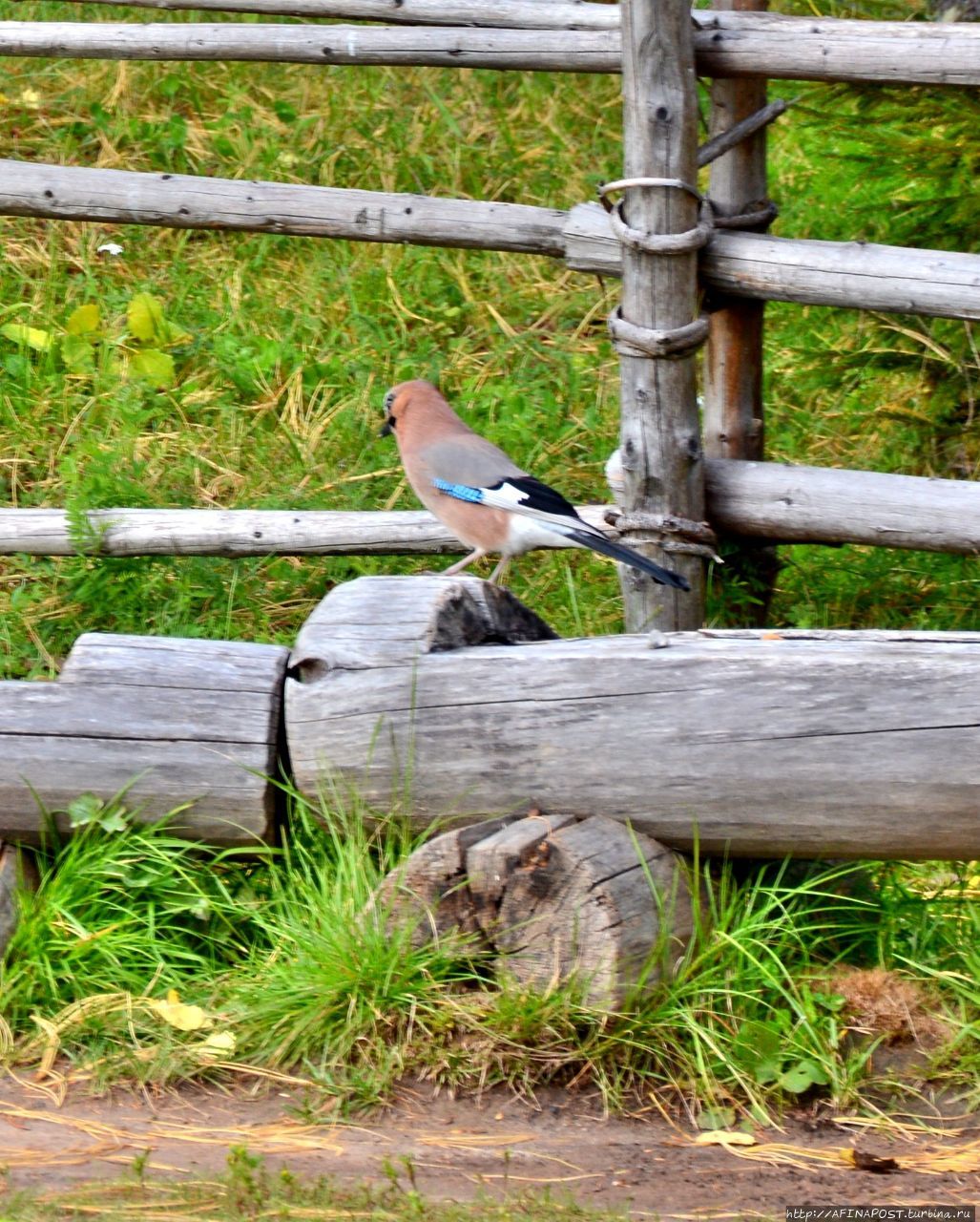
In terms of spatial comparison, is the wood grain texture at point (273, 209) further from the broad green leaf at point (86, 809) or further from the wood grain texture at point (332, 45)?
the broad green leaf at point (86, 809)

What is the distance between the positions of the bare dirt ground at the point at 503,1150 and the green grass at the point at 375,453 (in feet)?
0.25

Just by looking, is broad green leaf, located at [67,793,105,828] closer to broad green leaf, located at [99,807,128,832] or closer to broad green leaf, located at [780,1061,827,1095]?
broad green leaf, located at [99,807,128,832]

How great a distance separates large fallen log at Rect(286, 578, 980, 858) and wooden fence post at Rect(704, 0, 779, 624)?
1.23m

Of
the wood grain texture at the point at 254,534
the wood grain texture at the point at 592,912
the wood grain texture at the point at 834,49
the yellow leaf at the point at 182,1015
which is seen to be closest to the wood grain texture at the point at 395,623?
the wood grain texture at the point at 592,912

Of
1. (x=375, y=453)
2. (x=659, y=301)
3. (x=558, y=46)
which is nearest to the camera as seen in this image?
(x=659, y=301)

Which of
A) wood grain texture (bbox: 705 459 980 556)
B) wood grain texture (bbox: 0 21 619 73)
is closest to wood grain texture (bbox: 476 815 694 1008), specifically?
wood grain texture (bbox: 705 459 980 556)

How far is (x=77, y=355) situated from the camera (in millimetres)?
5609

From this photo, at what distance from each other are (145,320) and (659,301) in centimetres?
261

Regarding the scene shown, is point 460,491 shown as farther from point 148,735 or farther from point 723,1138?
point 723,1138

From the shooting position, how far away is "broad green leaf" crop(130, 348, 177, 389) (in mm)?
5570

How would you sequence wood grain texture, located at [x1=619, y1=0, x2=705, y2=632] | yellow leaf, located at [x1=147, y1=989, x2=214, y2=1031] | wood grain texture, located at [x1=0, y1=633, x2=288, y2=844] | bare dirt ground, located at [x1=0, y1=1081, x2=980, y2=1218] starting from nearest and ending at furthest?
bare dirt ground, located at [x1=0, y1=1081, x2=980, y2=1218]
yellow leaf, located at [x1=147, y1=989, x2=214, y2=1031]
wood grain texture, located at [x1=0, y1=633, x2=288, y2=844]
wood grain texture, located at [x1=619, y1=0, x2=705, y2=632]

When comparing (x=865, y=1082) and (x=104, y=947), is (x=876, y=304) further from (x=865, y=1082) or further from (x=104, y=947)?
(x=104, y=947)

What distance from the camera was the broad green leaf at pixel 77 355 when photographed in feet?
18.4

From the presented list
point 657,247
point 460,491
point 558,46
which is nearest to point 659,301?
point 657,247
